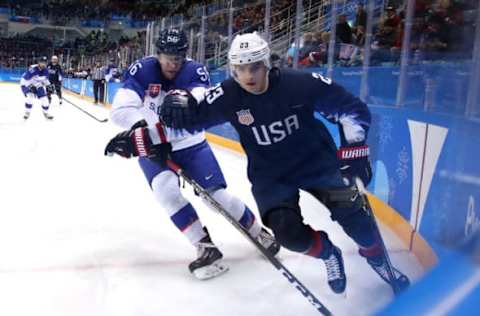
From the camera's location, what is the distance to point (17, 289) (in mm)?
2039

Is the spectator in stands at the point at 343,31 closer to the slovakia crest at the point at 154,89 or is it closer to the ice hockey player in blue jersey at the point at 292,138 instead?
the slovakia crest at the point at 154,89

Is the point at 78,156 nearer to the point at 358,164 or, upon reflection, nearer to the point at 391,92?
the point at 391,92

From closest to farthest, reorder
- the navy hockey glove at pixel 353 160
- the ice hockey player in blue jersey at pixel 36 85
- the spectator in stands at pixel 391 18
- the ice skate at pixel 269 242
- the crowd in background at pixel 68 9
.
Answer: the navy hockey glove at pixel 353 160, the ice skate at pixel 269 242, the spectator in stands at pixel 391 18, the ice hockey player in blue jersey at pixel 36 85, the crowd in background at pixel 68 9

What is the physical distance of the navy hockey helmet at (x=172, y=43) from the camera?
2.14 m

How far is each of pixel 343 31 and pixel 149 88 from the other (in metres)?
2.54

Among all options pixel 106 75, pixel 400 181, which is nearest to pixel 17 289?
pixel 400 181

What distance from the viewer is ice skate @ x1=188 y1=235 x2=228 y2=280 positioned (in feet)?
7.25

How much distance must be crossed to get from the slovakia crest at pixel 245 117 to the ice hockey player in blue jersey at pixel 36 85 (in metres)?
7.70

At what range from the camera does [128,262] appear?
2.43m

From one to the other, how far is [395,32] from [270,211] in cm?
206

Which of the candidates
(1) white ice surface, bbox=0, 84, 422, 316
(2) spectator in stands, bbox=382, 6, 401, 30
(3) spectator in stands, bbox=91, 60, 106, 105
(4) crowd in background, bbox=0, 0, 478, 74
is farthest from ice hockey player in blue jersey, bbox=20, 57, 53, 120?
(2) spectator in stands, bbox=382, 6, 401, 30

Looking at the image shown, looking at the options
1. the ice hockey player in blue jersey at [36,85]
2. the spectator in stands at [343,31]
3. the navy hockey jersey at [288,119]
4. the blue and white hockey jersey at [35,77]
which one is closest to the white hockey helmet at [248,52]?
the navy hockey jersey at [288,119]

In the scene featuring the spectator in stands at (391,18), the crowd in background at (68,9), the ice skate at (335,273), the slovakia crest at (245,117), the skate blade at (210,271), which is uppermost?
the crowd in background at (68,9)

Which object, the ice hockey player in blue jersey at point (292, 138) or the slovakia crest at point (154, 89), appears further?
the slovakia crest at point (154, 89)
